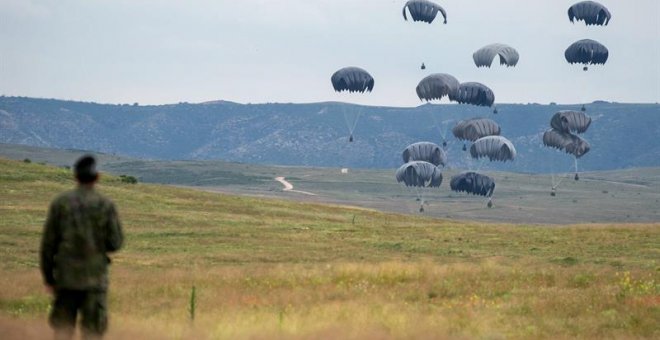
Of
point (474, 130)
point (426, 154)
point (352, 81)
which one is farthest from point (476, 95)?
point (352, 81)

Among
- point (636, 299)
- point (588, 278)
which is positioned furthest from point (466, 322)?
point (588, 278)

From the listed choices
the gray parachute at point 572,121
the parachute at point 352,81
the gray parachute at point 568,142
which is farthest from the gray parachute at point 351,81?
the gray parachute at point 568,142

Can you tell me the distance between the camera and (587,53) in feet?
352

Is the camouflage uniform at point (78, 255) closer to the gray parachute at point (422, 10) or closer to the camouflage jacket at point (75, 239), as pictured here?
the camouflage jacket at point (75, 239)

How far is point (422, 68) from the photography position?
104 m

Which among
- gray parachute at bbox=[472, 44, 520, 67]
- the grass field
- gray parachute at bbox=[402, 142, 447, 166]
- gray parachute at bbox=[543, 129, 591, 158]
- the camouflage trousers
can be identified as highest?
gray parachute at bbox=[472, 44, 520, 67]

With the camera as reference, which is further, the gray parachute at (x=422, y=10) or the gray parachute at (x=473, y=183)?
the gray parachute at (x=473, y=183)

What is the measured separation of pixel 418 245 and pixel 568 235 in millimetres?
10013

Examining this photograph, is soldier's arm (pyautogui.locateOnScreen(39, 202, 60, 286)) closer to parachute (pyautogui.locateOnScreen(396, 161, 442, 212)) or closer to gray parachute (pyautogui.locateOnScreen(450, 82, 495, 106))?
parachute (pyautogui.locateOnScreen(396, 161, 442, 212))

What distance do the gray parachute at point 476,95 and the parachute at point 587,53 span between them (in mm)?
9652

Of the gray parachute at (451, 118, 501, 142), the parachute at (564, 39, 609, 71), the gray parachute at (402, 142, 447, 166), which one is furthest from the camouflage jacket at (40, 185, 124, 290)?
the gray parachute at (402, 142, 447, 166)

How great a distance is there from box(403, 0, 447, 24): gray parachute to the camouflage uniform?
88253 mm

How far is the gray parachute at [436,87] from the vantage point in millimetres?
110062

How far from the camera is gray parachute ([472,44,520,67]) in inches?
4353
